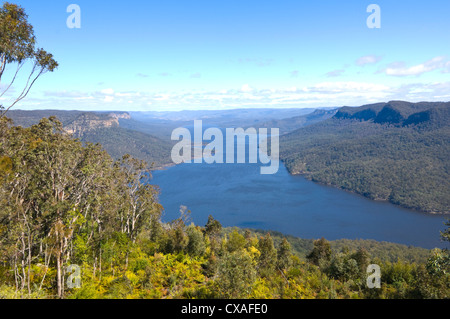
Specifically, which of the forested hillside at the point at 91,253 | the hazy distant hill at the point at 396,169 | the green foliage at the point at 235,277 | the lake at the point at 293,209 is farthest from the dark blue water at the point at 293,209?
the green foliage at the point at 235,277

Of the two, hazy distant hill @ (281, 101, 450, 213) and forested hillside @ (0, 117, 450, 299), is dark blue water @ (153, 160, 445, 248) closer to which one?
hazy distant hill @ (281, 101, 450, 213)

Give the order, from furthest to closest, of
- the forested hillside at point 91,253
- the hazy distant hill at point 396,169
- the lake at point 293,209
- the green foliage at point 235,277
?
the hazy distant hill at point 396,169
the lake at point 293,209
the forested hillside at point 91,253
the green foliage at point 235,277

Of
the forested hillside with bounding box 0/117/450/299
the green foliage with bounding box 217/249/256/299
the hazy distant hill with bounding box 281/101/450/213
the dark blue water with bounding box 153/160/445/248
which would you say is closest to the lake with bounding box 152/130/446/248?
the dark blue water with bounding box 153/160/445/248

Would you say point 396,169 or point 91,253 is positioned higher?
point 91,253

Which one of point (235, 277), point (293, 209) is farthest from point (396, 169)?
point (235, 277)

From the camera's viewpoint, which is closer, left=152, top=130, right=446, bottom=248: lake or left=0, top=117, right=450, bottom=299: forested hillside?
left=0, top=117, right=450, bottom=299: forested hillside

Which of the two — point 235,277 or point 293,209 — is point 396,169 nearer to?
point 293,209

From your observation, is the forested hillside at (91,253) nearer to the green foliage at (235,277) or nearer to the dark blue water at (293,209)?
the green foliage at (235,277)
